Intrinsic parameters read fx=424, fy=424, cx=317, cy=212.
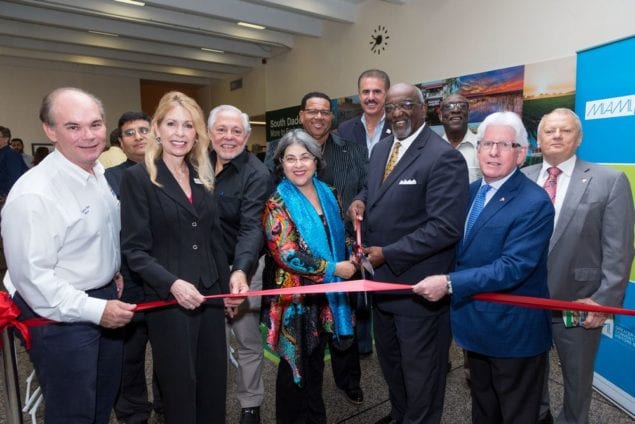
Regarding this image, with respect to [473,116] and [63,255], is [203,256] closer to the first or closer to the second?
[63,255]

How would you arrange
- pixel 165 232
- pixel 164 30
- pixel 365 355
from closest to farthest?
pixel 165 232 → pixel 365 355 → pixel 164 30

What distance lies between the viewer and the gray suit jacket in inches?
89.9

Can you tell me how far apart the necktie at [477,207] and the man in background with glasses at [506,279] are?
33 millimetres

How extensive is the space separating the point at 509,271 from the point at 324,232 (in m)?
0.95

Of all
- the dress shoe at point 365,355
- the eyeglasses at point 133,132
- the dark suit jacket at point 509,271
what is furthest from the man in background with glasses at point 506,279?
the eyeglasses at point 133,132

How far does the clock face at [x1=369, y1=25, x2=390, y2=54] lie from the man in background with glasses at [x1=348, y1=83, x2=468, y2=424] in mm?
6024

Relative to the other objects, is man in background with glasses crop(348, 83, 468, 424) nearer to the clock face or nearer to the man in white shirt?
the man in white shirt

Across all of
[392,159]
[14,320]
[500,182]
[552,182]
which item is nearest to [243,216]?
[392,159]

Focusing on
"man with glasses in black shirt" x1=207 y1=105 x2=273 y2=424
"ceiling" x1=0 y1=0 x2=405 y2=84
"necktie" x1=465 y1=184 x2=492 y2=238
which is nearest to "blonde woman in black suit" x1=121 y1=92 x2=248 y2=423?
"man with glasses in black shirt" x1=207 y1=105 x2=273 y2=424

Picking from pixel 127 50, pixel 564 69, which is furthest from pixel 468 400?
pixel 127 50

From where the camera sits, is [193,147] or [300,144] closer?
[193,147]

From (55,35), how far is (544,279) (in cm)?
1103

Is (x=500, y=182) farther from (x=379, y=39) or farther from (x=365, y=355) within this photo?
(x=379, y=39)

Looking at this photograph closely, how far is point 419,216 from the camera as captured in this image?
2.18 meters
